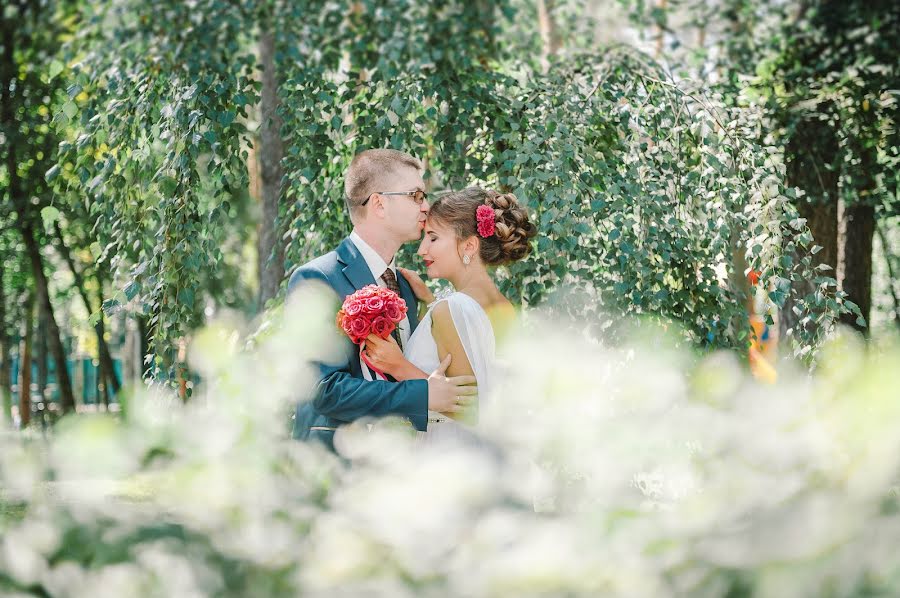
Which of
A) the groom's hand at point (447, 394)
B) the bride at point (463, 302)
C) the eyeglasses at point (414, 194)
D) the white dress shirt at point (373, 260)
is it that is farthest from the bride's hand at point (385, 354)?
the eyeglasses at point (414, 194)

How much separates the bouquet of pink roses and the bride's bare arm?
0.04 metres

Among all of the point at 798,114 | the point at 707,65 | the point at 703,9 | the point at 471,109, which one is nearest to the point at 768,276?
the point at 471,109

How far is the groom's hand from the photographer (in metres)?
2.58

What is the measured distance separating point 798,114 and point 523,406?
5.17 m

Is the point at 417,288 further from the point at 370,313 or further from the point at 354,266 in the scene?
the point at 370,313

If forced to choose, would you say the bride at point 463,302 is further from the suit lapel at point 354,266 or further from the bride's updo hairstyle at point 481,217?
the suit lapel at point 354,266

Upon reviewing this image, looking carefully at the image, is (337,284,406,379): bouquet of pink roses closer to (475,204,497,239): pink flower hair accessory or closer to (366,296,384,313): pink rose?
(366,296,384,313): pink rose

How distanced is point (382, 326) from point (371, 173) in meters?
0.66

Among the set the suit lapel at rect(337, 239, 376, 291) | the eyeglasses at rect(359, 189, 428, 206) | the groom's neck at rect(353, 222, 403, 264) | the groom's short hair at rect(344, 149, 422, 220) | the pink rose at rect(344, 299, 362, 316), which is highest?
the groom's short hair at rect(344, 149, 422, 220)

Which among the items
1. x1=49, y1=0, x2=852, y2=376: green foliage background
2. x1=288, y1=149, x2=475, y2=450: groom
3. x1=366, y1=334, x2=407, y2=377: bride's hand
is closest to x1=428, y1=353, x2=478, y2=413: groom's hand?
x1=288, y1=149, x2=475, y2=450: groom

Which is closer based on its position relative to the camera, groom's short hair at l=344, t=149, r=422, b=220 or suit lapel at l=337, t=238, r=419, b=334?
suit lapel at l=337, t=238, r=419, b=334

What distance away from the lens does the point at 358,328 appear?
249 centimetres

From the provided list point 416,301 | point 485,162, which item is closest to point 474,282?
point 416,301

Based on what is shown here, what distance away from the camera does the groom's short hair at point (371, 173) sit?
9.71 feet
